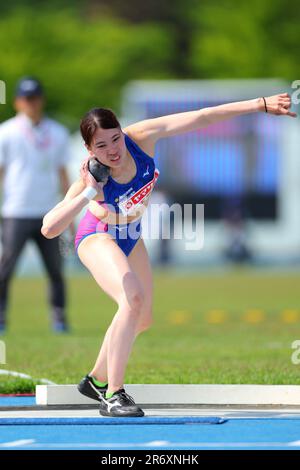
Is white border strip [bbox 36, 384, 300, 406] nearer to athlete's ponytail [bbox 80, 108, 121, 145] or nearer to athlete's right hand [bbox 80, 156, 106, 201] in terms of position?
athlete's right hand [bbox 80, 156, 106, 201]

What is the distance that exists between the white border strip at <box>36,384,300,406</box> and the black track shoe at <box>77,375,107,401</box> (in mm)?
205

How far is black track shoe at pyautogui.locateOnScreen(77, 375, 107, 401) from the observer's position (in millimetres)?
8289

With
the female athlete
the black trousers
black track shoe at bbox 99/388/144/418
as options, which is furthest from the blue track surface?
the black trousers

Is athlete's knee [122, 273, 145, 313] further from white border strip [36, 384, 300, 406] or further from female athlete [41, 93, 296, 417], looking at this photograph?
white border strip [36, 384, 300, 406]

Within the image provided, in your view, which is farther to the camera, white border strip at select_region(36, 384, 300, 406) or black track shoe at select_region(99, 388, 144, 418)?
white border strip at select_region(36, 384, 300, 406)

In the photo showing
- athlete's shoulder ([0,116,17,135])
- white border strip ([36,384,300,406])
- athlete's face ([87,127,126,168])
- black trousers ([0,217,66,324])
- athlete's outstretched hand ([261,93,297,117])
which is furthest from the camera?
athlete's shoulder ([0,116,17,135])

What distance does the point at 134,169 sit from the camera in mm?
8086

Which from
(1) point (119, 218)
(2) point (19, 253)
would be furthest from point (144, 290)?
(2) point (19, 253)

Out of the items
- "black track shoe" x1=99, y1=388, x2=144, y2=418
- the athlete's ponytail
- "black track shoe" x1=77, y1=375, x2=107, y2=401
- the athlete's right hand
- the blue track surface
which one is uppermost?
the athlete's ponytail

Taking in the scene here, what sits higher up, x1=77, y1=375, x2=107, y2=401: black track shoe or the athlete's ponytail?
the athlete's ponytail

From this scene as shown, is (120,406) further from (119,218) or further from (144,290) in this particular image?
(119,218)

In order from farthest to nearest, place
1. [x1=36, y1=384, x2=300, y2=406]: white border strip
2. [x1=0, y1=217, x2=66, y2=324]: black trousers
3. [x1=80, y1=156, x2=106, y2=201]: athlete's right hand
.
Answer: [x1=0, y1=217, x2=66, y2=324]: black trousers
[x1=36, y1=384, x2=300, y2=406]: white border strip
[x1=80, y1=156, x2=106, y2=201]: athlete's right hand

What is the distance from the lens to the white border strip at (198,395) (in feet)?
27.8

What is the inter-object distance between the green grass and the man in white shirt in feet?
2.40
